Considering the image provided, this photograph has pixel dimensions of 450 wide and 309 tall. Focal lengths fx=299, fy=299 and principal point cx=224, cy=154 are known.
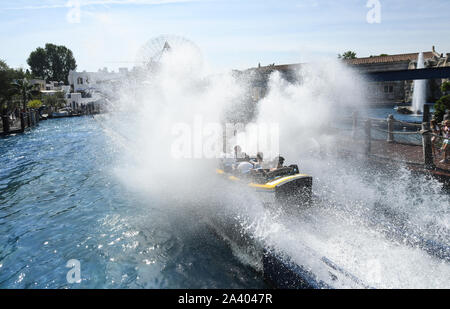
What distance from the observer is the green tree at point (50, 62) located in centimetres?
9650

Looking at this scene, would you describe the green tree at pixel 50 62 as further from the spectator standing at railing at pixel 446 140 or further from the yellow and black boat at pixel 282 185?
the spectator standing at railing at pixel 446 140

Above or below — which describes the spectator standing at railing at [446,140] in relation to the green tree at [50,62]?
below

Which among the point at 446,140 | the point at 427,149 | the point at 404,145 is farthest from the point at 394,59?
the point at 427,149

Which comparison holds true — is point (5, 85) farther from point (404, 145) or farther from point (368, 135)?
point (404, 145)

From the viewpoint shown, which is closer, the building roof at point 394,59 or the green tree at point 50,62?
the building roof at point 394,59

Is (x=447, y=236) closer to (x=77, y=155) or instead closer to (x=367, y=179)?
(x=367, y=179)

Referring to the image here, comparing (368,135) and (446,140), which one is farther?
(368,135)

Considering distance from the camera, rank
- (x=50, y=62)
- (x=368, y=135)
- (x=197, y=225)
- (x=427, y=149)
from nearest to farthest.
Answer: (x=197, y=225)
(x=427, y=149)
(x=368, y=135)
(x=50, y=62)

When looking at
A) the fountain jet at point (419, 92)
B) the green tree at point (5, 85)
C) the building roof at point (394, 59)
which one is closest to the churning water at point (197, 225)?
the green tree at point (5, 85)

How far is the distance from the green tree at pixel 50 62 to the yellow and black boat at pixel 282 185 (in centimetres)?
11017

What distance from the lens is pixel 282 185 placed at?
764 centimetres

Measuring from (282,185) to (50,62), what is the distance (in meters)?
113
